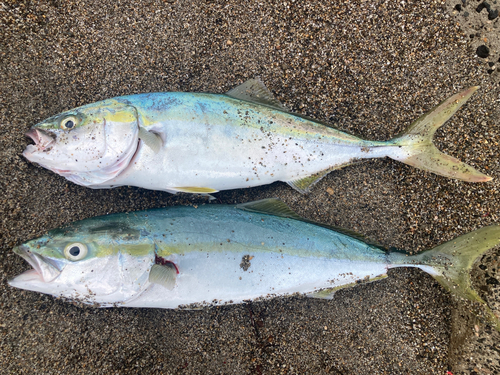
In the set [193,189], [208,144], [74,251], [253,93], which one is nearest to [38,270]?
[74,251]

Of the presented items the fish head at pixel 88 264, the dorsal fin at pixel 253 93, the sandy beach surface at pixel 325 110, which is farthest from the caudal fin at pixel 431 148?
the fish head at pixel 88 264

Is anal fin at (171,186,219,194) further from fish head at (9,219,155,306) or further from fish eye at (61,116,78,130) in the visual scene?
fish eye at (61,116,78,130)

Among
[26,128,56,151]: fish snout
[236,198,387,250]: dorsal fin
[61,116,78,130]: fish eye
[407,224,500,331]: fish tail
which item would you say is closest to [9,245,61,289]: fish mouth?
[26,128,56,151]: fish snout

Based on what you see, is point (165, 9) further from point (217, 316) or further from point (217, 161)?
point (217, 316)

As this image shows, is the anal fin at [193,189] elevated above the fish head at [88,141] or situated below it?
below

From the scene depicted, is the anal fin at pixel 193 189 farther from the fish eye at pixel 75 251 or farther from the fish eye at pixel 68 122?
the fish eye at pixel 68 122

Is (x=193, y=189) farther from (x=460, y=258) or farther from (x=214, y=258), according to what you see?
(x=460, y=258)
